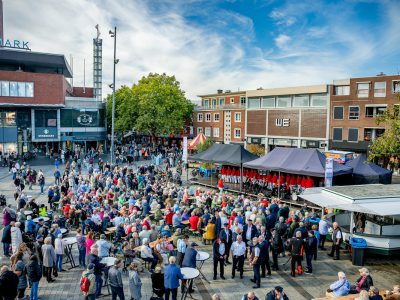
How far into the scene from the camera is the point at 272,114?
46.1m

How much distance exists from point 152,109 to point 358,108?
27.8 m

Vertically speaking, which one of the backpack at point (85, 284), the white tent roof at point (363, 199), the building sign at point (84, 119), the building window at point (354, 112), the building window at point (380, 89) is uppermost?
the building window at point (380, 89)

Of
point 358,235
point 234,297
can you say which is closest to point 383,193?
point 358,235

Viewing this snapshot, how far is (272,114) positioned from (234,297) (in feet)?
127

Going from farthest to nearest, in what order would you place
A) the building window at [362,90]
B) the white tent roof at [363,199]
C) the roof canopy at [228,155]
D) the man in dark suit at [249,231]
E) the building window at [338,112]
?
the building window at [338,112], the building window at [362,90], the roof canopy at [228,155], the white tent roof at [363,199], the man in dark suit at [249,231]

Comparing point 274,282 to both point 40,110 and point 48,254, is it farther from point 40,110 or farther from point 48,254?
point 40,110

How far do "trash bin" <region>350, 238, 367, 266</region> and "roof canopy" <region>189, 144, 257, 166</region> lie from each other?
37.8ft

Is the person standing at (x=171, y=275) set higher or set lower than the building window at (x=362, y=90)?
lower

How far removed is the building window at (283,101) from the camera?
144 ft

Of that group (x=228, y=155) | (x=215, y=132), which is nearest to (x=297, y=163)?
(x=228, y=155)

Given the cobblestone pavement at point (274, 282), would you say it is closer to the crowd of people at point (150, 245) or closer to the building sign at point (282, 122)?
the crowd of people at point (150, 245)

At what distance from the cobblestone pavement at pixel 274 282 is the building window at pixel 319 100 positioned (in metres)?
31.1

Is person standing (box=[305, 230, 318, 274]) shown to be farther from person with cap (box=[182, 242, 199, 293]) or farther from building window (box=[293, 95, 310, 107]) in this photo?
building window (box=[293, 95, 310, 107])

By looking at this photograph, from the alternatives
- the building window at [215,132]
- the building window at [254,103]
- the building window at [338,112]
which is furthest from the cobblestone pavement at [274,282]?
the building window at [215,132]
